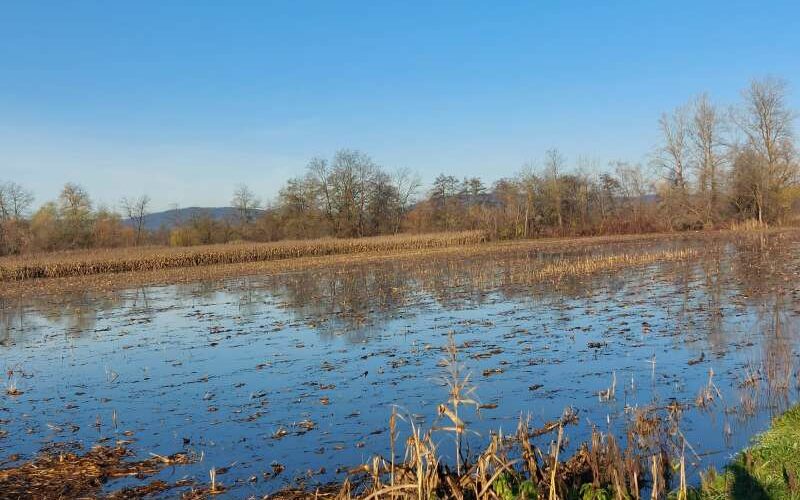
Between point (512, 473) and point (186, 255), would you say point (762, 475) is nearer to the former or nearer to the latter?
point (512, 473)

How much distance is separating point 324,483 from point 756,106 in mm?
64555

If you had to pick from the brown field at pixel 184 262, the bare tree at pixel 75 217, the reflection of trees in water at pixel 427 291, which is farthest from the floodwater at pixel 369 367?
the bare tree at pixel 75 217

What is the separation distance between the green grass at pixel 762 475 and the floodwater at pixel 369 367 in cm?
43

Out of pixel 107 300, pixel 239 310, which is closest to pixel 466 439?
pixel 239 310

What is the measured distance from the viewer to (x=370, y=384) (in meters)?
9.57

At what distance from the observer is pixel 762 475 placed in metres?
5.15

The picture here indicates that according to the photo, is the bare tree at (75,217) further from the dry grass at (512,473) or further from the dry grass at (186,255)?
the dry grass at (512,473)

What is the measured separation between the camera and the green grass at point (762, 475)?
16.1 feet

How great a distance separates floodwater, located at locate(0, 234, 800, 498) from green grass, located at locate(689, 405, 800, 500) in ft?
1.41

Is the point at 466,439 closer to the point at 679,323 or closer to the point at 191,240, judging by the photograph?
the point at 679,323

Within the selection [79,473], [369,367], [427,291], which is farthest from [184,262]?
[79,473]

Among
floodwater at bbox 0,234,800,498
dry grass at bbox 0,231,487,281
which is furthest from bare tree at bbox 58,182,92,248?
floodwater at bbox 0,234,800,498

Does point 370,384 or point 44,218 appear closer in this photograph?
point 370,384

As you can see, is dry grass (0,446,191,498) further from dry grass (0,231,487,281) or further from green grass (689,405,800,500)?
dry grass (0,231,487,281)
